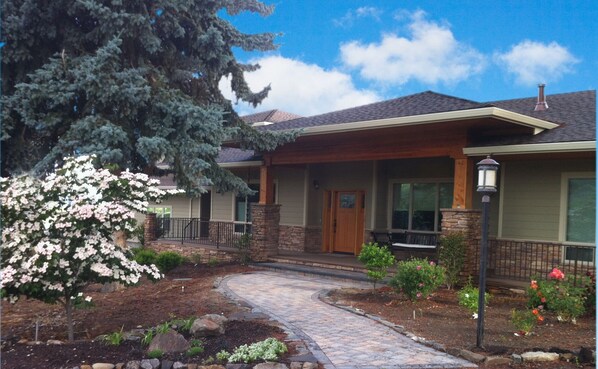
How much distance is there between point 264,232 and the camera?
1441 centimetres

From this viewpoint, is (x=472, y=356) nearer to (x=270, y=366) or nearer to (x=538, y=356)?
(x=538, y=356)

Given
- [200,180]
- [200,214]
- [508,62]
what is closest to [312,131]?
[200,180]

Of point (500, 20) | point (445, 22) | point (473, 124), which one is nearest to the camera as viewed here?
point (500, 20)

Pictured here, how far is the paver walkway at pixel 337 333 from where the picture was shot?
546 cm

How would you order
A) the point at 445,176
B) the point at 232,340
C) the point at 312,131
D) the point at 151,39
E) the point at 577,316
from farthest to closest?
the point at 445,176, the point at 312,131, the point at 151,39, the point at 577,316, the point at 232,340

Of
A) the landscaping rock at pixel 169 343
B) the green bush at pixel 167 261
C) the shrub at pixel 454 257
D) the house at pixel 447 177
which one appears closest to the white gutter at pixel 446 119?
the house at pixel 447 177

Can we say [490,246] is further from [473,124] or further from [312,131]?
[312,131]

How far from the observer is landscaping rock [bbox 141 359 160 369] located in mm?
5231

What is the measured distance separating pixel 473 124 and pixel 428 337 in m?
5.11

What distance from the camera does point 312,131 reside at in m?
12.0

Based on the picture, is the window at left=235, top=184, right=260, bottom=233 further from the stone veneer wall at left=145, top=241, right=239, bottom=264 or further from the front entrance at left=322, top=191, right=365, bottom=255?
the front entrance at left=322, top=191, right=365, bottom=255

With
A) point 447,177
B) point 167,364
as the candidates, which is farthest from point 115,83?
point 447,177

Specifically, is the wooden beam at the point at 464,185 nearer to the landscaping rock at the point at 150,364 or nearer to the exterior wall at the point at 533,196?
the exterior wall at the point at 533,196

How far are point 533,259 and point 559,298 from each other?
13.2 feet
